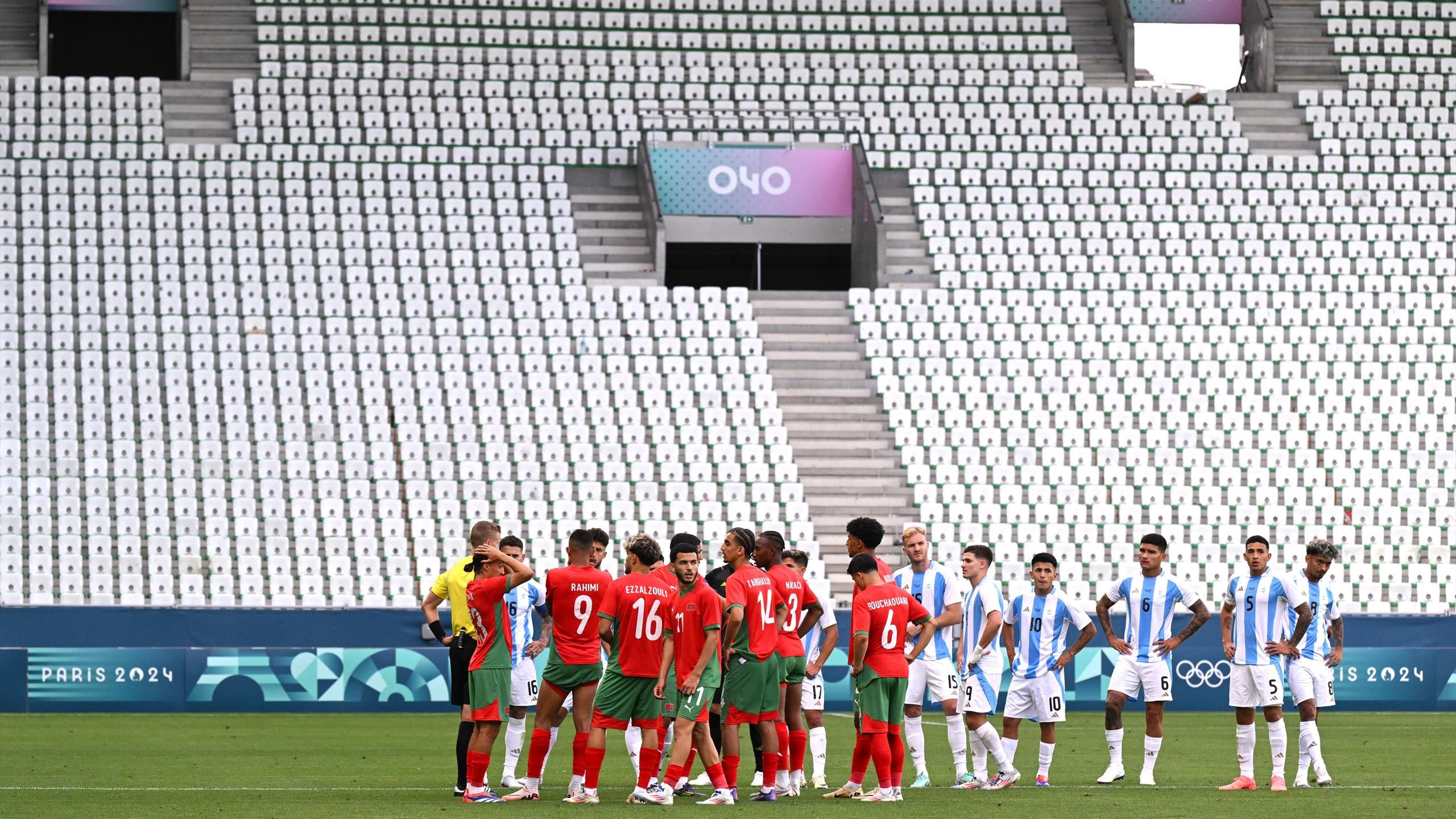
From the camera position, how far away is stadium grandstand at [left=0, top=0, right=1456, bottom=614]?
27.7 metres

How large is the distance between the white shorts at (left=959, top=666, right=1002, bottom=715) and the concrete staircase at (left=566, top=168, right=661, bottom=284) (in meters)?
17.5

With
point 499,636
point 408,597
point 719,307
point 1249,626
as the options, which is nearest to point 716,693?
point 499,636

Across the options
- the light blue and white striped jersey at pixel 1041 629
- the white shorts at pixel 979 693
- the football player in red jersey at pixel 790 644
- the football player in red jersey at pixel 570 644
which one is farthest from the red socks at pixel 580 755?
the light blue and white striped jersey at pixel 1041 629

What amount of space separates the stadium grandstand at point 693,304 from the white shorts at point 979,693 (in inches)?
489

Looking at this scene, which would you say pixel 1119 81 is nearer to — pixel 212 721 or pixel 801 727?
pixel 212 721

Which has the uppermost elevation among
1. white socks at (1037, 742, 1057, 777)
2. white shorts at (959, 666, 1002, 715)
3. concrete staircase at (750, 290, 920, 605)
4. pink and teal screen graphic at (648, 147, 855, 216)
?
pink and teal screen graphic at (648, 147, 855, 216)

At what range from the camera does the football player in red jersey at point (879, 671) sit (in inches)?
516

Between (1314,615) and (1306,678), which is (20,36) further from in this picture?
(1306,678)

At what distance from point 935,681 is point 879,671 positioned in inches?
61.7

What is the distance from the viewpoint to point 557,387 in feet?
96.1

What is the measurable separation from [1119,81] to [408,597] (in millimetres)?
16849

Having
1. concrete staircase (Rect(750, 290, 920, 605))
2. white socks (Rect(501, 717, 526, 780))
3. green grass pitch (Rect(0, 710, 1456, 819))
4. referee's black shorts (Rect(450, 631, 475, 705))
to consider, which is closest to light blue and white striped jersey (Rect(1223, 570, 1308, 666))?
green grass pitch (Rect(0, 710, 1456, 819))

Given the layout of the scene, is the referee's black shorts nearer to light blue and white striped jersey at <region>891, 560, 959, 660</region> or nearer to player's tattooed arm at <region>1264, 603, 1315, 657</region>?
light blue and white striped jersey at <region>891, 560, 959, 660</region>

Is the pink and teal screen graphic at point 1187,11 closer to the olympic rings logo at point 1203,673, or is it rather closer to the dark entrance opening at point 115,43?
the olympic rings logo at point 1203,673
